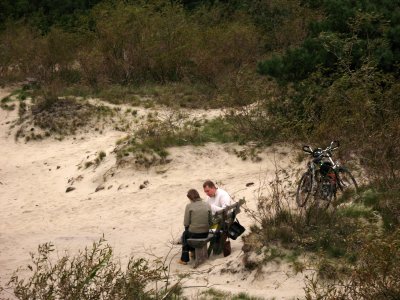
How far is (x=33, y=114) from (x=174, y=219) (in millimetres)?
10252

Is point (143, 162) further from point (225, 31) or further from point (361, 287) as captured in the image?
point (225, 31)

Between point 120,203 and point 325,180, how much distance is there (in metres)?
5.33

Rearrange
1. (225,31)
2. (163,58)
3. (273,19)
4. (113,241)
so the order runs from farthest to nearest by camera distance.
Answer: (273,19)
(225,31)
(163,58)
(113,241)

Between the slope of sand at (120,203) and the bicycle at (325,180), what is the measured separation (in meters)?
0.86

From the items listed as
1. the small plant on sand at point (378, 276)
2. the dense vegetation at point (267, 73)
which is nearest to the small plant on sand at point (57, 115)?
the dense vegetation at point (267, 73)

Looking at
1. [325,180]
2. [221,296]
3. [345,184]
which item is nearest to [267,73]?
[345,184]

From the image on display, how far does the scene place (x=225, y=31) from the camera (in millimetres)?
28938

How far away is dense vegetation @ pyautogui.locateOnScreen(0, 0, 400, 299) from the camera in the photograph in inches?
438

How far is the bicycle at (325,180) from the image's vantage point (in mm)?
12672

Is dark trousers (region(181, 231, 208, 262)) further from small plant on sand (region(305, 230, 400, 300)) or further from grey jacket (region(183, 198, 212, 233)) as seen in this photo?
small plant on sand (region(305, 230, 400, 300))

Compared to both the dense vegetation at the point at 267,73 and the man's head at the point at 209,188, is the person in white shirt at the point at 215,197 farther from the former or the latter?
the dense vegetation at the point at 267,73

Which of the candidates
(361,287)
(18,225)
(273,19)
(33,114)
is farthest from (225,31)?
(361,287)

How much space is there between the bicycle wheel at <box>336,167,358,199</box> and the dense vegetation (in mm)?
337

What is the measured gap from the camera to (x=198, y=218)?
38.9ft
